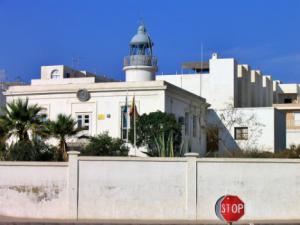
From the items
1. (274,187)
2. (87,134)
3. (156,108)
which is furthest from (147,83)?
(274,187)

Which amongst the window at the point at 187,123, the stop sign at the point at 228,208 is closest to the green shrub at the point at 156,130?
the window at the point at 187,123

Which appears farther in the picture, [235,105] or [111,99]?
[235,105]

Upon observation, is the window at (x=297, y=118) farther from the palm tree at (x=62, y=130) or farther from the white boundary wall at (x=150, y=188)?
the white boundary wall at (x=150, y=188)

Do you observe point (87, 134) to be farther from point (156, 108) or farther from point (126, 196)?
point (126, 196)

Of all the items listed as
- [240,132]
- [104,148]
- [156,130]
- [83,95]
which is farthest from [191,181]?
[240,132]

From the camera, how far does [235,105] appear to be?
6250 centimetres

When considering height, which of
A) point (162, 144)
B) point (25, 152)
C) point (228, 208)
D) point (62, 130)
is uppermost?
point (62, 130)

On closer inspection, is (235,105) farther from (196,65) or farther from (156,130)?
(156,130)

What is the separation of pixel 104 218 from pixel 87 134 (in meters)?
17.7

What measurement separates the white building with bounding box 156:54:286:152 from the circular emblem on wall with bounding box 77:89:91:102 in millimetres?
12944

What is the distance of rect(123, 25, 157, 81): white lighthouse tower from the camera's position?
4931 centimetres

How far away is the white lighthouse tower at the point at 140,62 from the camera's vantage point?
4931 cm

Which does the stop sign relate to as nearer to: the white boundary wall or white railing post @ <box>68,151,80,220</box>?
the white boundary wall

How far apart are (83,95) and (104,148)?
8498 mm
